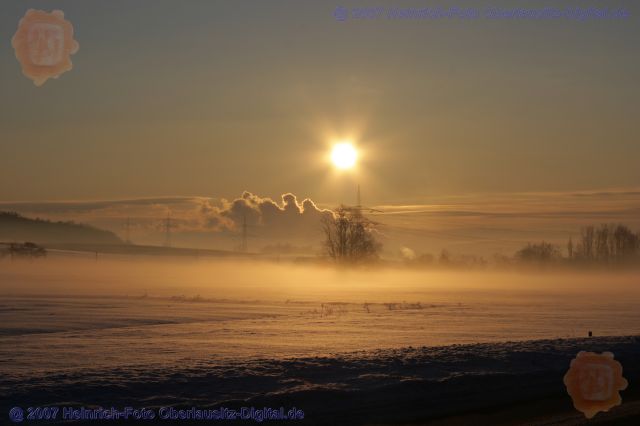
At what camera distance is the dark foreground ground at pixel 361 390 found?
1481cm

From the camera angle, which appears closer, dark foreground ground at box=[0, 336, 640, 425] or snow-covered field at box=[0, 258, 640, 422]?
dark foreground ground at box=[0, 336, 640, 425]

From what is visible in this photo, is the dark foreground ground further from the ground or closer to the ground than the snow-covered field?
closer to the ground

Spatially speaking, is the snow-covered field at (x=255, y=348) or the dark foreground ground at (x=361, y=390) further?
the snow-covered field at (x=255, y=348)

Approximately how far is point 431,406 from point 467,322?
19.7 m

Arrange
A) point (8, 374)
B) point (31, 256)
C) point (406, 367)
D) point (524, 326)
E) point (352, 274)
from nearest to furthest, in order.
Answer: point (8, 374) < point (406, 367) < point (524, 326) < point (352, 274) < point (31, 256)

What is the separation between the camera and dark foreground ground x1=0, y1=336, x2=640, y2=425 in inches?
583

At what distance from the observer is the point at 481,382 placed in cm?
1756

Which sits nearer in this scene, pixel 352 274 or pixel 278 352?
pixel 278 352

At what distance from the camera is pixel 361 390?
16.2m

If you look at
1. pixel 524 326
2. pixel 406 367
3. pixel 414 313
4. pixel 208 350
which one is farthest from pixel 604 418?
pixel 414 313

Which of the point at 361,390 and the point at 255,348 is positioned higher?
the point at 255,348

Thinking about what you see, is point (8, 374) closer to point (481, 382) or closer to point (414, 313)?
point (481, 382)

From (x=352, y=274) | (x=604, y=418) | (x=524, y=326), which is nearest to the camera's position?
(x=604, y=418)

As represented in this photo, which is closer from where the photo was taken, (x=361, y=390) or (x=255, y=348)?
(x=361, y=390)
